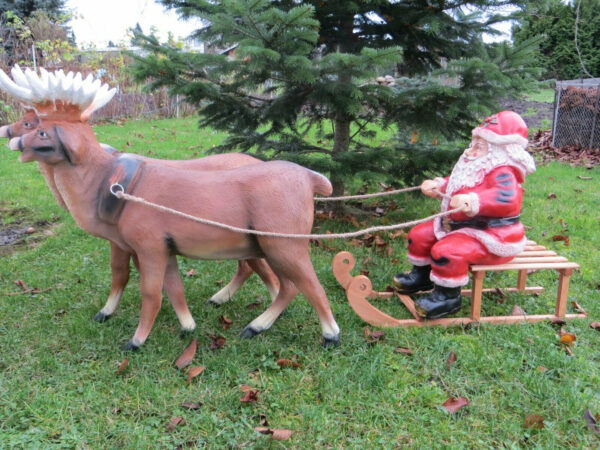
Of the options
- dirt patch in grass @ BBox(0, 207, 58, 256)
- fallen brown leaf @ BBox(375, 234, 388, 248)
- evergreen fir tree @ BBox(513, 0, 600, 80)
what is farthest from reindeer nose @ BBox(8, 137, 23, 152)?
evergreen fir tree @ BBox(513, 0, 600, 80)

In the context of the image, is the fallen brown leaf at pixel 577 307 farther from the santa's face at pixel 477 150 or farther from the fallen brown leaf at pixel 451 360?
the santa's face at pixel 477 150

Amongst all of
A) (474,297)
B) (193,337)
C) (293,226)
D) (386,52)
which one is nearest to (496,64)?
(386,52)

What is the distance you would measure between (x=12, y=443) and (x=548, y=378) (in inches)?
116

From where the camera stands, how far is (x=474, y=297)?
3.44 metres

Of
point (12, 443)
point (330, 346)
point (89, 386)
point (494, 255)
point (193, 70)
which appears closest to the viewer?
point (12, 443)

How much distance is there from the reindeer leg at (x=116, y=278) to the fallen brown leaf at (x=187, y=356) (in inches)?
29.8

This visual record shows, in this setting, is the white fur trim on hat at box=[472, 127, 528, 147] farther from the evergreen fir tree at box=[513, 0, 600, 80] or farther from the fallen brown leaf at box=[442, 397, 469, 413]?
the evergreen fir tree at box=[513, 0, 600, 80]

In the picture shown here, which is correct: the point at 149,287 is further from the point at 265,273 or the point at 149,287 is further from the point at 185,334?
the point at 265,273

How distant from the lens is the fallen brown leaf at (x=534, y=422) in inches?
97.0

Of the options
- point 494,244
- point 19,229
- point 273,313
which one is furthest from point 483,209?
point 19,229

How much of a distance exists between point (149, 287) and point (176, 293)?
28 cm

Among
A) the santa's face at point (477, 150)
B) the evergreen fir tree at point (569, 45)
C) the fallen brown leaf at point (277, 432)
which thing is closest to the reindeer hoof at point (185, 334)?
the fallen brown leaf at point (277, 432)

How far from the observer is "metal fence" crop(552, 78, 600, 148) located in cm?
998

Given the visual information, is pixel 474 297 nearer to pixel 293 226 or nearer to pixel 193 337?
pixel 293 226
